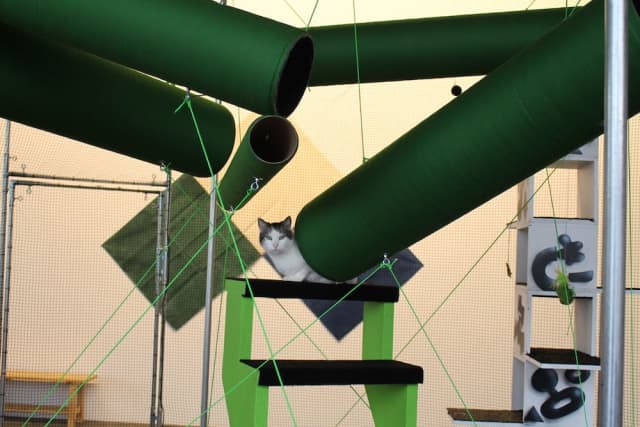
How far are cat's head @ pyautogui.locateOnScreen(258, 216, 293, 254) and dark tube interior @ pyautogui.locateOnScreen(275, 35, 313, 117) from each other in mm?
695

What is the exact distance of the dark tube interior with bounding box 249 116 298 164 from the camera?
74.7 inches

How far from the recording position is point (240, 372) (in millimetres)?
1727

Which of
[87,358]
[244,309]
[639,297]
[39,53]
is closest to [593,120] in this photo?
[244,309]

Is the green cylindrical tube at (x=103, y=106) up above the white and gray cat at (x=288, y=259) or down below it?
above

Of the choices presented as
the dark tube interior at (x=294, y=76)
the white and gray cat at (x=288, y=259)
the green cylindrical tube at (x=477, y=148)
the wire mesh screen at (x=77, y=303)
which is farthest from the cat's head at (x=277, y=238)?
the wire mesh screen at (x=77, y=303)

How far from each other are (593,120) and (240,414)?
940mm

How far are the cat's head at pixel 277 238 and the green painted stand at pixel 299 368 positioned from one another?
13 cm

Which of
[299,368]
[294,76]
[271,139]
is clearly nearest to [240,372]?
[299,368]

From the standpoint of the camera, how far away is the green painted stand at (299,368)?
5.25 feet

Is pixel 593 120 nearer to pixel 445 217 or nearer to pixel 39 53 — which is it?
pixel 445 217

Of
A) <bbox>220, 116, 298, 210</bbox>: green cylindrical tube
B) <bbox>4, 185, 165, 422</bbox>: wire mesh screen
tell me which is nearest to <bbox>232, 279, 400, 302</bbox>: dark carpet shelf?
<bbox>220, 116, 298, 210</bbox>: green cylindrical tube

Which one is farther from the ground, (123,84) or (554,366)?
(123,84)

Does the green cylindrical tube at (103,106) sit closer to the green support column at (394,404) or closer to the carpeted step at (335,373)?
the carpeted step at (335,373)

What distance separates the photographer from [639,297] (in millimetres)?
4137
